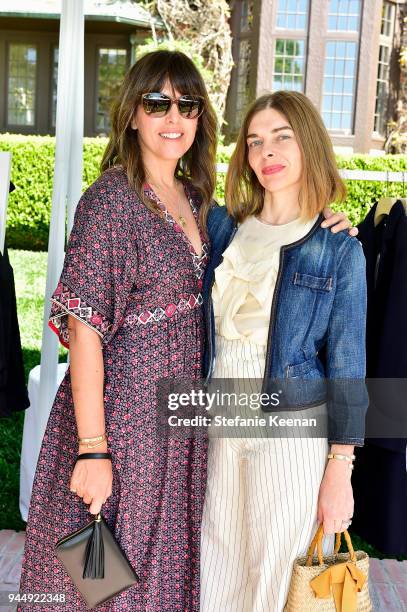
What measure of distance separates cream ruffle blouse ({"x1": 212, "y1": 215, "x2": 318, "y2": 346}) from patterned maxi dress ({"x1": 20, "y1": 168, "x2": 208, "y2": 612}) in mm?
85

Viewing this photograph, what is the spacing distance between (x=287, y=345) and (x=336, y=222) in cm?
38

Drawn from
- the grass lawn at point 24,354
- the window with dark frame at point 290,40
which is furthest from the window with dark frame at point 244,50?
the grass lawn at point 24,354

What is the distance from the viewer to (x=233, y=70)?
14906 mm

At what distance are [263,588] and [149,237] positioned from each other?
3.38 feet

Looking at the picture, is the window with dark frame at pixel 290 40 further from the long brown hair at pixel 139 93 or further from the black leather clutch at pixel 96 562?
the black leather clutch at pixel 96 562

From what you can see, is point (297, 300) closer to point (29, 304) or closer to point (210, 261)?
point (210, 261)

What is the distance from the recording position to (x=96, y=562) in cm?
207

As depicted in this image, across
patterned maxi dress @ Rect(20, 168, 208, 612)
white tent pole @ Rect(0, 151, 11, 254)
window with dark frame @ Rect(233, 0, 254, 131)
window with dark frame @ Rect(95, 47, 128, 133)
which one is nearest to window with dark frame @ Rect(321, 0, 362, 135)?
window with dark frame @ Rect(233, 0, 254, 131)

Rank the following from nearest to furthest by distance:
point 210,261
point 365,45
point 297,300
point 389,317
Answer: point 297,300 → point 210,261 → point 389,317 → point 365,45

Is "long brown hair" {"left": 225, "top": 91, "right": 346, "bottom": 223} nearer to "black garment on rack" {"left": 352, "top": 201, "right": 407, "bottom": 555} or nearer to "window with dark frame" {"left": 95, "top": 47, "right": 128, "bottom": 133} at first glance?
"black garment on rack" {"left": 352, "top": 201, "right": 407, "bottom": 555}

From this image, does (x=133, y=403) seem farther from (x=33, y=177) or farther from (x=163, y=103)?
(x=33, y=177)

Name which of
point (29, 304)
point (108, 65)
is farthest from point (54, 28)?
point (29, 304)

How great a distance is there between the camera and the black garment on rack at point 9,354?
10.1 ft

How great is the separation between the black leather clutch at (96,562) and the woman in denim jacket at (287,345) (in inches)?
12.1
